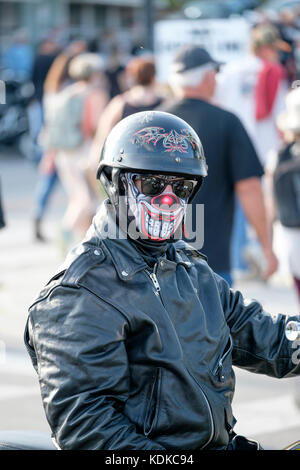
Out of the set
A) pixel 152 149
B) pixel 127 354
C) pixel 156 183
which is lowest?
pixel 127 354

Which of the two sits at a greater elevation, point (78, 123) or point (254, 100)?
point (254, 100)

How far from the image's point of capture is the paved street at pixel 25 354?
5.66m

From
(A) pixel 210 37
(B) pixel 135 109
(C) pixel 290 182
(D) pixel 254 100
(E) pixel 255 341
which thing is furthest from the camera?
(A) pixel 210 37

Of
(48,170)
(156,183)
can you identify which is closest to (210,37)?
(48,170)

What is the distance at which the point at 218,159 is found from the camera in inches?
229

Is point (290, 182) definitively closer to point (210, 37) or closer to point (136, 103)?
point (136, 103)

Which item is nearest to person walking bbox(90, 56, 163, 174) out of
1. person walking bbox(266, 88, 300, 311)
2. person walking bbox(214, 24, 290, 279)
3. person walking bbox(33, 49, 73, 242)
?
person walking bbox(214, 24, 290, 279)

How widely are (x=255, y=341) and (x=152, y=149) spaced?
2.31 feet

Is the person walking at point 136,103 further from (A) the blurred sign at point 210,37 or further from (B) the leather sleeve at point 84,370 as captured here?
(B) the leather sleeve at point 84,370

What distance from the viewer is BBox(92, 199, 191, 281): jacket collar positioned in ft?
9.18

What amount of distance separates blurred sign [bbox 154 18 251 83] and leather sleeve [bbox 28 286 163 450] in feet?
29.0

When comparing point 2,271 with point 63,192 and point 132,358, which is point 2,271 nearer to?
point 63,192
